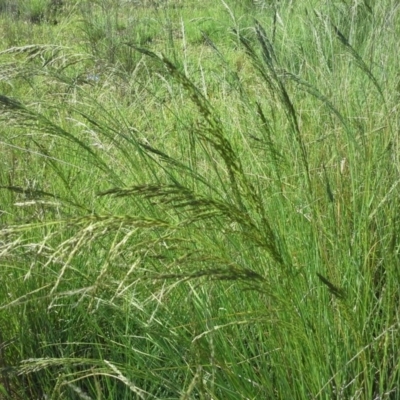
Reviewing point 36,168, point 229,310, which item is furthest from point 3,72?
point 36,168

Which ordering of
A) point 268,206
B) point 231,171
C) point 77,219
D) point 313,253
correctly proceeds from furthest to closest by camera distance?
1. point 268,206
2. point 313,253
3. point 231,171
4. point 77,219

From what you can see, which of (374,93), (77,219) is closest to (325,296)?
(77,219)

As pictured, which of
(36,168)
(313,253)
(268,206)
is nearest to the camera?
(313,253)

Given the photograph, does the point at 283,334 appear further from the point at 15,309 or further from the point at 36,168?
the point at 36,168

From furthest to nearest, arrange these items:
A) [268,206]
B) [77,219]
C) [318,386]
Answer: [268,206], [318,386], [77,219]

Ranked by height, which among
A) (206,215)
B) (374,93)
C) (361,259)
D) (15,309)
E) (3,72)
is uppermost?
(3,72)

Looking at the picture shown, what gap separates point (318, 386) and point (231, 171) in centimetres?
44

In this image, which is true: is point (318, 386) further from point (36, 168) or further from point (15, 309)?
point (36, 168)

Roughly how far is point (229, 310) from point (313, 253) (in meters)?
0.20

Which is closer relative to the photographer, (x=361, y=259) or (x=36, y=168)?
(x=361, y=259)

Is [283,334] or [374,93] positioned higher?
[374,93]

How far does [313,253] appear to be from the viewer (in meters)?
1.38

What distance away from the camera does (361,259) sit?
4.72 feet

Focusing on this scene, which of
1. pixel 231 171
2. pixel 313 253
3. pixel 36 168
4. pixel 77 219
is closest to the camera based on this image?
pixel 77 219
